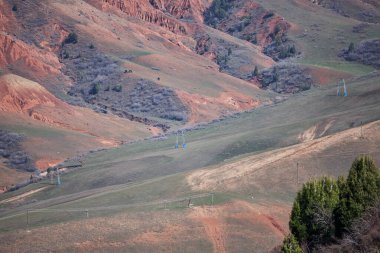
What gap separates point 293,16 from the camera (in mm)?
184625

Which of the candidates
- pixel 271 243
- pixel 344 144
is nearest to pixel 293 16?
pixel 344 144

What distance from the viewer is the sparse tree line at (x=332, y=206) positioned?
37.2 metres

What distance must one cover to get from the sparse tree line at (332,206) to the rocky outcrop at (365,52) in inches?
4474

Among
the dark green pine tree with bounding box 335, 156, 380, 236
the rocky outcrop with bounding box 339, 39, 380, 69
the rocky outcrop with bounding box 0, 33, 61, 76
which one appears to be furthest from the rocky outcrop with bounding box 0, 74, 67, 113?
the rocky outcrop with bounding box 339, 39, 380, 69

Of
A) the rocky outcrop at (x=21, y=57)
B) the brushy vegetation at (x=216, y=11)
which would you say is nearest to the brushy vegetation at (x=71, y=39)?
the rocky outcrop at (x=21, y=57)

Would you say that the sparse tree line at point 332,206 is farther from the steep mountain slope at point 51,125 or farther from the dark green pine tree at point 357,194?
the steep mountain slope at point 51,125

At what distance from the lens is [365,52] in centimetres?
15312

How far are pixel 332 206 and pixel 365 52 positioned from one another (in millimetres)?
121237

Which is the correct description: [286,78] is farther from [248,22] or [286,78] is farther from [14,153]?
[14,153]

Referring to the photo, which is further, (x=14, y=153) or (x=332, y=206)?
(x=14, y=153)

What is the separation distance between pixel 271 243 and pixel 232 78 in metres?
97.9

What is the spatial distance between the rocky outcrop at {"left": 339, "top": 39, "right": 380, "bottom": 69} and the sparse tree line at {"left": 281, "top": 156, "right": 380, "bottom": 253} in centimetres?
11363

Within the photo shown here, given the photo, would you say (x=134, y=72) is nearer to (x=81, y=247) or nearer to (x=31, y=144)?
(x=31, y=144)

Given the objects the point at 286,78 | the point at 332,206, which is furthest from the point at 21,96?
the point at 332,206
